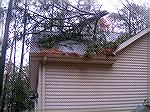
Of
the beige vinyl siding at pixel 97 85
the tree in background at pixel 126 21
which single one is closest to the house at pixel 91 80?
the beige vinyl siding at pixel 97 85

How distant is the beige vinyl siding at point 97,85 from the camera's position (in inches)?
109

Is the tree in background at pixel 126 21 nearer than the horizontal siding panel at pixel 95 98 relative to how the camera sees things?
No

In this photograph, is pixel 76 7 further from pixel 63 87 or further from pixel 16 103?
pixel 16 103

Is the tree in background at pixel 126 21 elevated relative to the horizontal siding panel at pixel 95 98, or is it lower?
elevated

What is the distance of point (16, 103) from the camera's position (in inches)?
123

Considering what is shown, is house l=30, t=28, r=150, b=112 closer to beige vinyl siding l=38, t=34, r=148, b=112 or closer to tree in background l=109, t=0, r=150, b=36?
beige vinyl siding l=38, t=34, r=148, b=112

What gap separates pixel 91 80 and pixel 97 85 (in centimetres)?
8

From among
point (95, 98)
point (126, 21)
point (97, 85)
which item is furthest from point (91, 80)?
point (126, 21)

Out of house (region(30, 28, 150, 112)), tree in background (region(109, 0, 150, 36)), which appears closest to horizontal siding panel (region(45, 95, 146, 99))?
house (region(30, 28, 150, 112))

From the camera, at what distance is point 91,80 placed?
294 cm

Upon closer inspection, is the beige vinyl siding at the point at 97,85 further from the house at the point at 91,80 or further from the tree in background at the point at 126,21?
the tree in background at the point at 126,21

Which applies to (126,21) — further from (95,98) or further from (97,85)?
(95,98)

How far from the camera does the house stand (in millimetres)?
2728

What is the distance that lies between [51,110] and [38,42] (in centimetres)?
66
